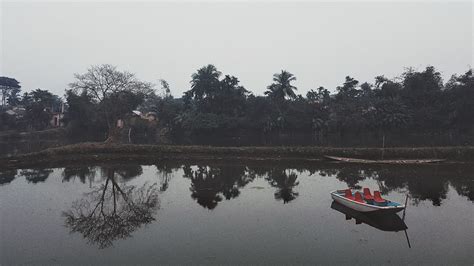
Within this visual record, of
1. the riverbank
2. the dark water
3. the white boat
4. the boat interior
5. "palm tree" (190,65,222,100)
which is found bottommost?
the dark water

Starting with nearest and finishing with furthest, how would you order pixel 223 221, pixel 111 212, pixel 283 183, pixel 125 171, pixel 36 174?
1. pixel 223 221
2. pixel 111 212
3. pixel 283 183
4. pixel 36 174
5. pixel 125 171

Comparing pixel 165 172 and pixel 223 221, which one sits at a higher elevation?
pixel 165 172

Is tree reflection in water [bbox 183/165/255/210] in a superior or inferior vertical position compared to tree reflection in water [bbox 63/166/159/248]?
superior

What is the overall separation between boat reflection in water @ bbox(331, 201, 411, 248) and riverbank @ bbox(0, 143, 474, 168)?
48.3 ft

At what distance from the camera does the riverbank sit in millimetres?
25119

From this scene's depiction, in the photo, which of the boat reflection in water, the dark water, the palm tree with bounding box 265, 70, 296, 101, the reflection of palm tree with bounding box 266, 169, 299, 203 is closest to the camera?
the dark water

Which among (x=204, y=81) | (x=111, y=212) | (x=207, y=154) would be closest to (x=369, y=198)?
(x=111, y=212)

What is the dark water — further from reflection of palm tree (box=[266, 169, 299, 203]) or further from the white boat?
the white boat

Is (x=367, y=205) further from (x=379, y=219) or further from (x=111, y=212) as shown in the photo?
(x=111, y=212)

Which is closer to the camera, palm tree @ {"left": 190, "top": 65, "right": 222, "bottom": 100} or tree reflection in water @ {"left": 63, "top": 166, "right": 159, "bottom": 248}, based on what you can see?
tree reflection in water @ {"left": 63, "top": 166, "right": 159, "bottom": 248}

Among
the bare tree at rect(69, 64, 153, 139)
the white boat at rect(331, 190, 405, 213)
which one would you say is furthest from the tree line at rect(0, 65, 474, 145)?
the white boat at rect(331, 190, 405, 213)

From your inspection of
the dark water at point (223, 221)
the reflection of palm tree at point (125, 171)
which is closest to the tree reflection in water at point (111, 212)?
the dark water at point (223, 221)

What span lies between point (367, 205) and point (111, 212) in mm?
10866

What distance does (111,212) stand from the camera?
475 inches
